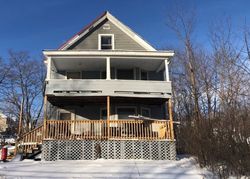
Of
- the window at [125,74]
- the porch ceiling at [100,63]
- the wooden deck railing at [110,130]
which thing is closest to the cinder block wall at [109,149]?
the wooden deck railing at [110,130]

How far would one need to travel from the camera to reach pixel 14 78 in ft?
115

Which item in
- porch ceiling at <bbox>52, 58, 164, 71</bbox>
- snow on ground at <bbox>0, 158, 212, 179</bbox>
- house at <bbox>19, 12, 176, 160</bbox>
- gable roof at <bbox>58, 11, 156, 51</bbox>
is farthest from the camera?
gable roof at <bbox>58, 11, 156, 51</bbox>

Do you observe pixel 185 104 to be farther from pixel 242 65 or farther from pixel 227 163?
pixel 227 163

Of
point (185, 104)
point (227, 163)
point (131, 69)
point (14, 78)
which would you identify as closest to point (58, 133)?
point (131, 69)

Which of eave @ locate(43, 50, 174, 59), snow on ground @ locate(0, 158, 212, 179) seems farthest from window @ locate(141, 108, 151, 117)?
snow on ground @ locate(0, 158, 212, 179)

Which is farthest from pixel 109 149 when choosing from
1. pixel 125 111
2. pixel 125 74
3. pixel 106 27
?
pixel 106 27

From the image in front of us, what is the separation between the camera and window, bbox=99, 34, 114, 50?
1885 cm

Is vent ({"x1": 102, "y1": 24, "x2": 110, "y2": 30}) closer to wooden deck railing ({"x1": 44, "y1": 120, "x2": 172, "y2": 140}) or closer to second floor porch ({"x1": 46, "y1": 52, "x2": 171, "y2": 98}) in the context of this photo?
second floor porch ({"x1": 46, "y1": 52, "x2": 171, "y2": 98})

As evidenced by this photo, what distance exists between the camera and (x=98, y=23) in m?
19.3

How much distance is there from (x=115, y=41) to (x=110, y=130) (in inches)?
287

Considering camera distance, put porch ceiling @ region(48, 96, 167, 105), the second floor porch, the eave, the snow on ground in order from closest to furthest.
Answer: the snow on ground
the second floor porch
the eave
porch ceiling @ region(48, 96, 167, 105)

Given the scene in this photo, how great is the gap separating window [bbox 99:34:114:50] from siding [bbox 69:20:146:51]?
Result: 0.29 m

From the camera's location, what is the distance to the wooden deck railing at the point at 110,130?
14.1 metres

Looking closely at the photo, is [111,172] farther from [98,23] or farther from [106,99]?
[98,23]
